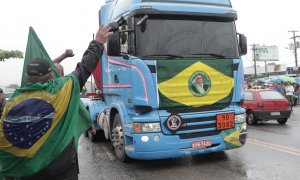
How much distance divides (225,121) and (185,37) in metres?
1.72

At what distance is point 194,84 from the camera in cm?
698

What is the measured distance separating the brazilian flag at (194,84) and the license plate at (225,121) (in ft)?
0.61

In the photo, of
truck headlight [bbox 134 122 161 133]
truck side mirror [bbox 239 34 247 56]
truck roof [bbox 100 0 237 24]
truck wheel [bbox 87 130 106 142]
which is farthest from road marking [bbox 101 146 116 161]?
truck side mirror [bbox 239 34 247 56]

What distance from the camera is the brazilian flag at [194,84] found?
681 centimetres

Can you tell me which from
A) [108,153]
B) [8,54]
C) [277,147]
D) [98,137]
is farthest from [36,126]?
[8,54]

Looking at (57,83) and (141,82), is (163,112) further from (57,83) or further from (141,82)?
(57,83)

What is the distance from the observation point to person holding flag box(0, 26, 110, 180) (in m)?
2.68

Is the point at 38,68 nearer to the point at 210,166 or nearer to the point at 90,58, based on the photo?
the point at 90,58

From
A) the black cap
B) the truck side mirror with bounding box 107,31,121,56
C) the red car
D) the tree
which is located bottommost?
the red car

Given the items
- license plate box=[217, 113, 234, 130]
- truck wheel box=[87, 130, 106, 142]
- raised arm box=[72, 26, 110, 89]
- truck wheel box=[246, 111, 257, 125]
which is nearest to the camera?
raised arm box=[72, 26, 110, 89]

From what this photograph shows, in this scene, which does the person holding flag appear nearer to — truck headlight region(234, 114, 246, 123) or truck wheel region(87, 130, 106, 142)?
truck headlight region(234, 114, 246, 123)

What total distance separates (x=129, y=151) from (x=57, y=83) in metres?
4.48

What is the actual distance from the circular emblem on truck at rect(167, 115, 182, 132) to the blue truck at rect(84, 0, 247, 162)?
0.02m

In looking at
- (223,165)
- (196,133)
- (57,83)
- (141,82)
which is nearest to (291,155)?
(223,165)
